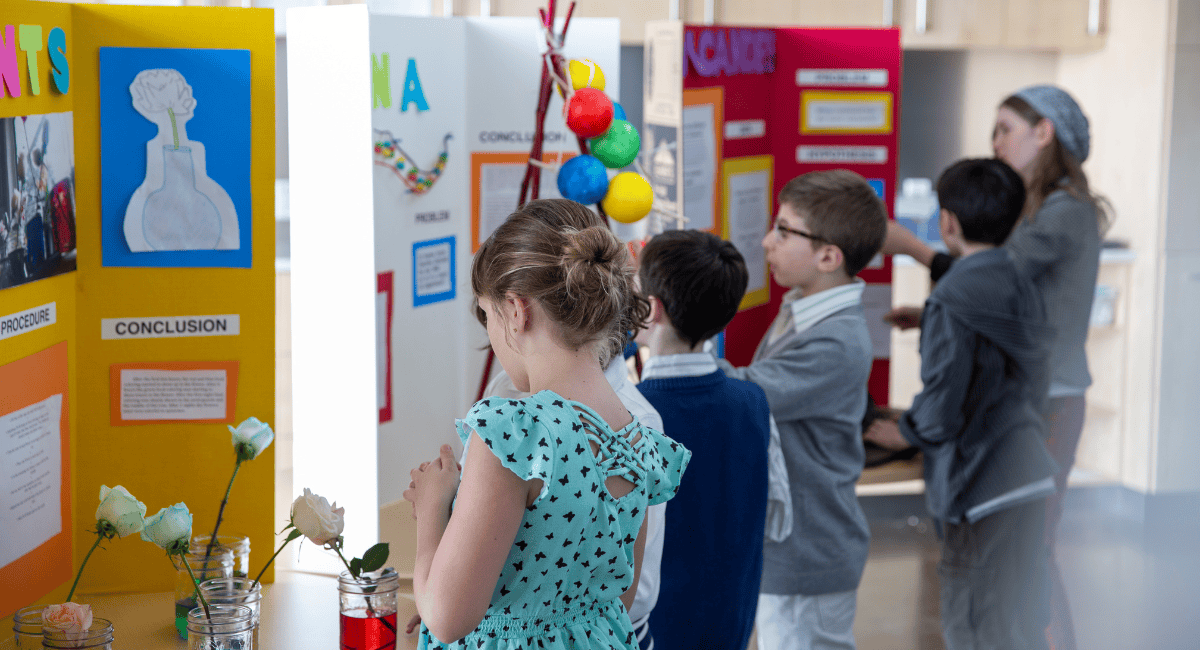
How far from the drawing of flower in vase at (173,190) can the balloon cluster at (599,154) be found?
548mm

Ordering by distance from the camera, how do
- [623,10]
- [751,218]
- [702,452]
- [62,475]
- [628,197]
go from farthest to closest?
1. [623,10]
2. [751,218]
3. [628,197]
4. [702,452]
5. [62,475]

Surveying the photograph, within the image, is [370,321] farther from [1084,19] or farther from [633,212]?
[1084,19]

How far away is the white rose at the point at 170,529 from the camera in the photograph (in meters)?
1.23

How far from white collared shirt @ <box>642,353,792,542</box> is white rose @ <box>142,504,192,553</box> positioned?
30.1 inches

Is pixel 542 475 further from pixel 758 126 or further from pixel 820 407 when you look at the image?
pixel 758 126

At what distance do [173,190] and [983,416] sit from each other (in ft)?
6.09

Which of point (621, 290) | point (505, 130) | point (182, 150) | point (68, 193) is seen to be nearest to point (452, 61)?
→ point (505, 130)

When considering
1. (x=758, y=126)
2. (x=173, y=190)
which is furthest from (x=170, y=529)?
(x=758, y=126)

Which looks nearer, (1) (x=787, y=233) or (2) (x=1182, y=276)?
(1) (x=787, y=233)

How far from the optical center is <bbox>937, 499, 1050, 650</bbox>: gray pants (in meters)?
2.54

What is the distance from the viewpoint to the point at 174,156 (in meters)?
1.54

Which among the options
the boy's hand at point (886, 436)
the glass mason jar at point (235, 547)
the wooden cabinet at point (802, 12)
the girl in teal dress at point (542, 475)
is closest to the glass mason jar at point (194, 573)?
the glass mason jar at point (235, 547)

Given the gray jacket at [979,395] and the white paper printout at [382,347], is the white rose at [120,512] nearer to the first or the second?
the white paper printout at [382,347]

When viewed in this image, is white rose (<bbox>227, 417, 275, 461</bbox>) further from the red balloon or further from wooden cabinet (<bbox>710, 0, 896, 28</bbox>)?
wooden cabinet (<bbox>710, 0, 896, 28</bbox>)
